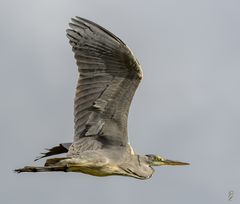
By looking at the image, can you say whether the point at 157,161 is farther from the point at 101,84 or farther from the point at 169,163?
the point at 101,84

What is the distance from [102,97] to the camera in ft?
39.3

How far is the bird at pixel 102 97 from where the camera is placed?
467 inches

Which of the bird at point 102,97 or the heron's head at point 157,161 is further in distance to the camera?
the heron's head at point 157,161

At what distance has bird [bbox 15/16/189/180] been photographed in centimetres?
1186

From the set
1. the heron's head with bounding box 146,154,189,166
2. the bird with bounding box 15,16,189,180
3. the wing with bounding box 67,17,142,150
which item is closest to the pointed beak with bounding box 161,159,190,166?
the heron's head with bounding box 146,154,189,166

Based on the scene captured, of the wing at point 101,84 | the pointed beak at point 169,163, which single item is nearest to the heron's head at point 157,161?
the pointed beak at point 169,163

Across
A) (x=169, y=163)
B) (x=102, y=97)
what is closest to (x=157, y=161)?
(x=169, y=163)

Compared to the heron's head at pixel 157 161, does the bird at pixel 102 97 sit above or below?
above

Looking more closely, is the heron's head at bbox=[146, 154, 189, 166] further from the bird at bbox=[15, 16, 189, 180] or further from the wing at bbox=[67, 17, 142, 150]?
the wing at bbox=[67, 17, 142, 150]

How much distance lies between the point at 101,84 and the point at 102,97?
189mm

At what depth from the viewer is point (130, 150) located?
12281 mm

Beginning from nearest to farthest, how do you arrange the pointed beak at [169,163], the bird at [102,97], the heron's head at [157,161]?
1. the bird at [102,97]
2. the heron's head at [157,161]
3. the pointed beak at [169,163]

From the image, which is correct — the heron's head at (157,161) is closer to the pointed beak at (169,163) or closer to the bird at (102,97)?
the pointed beak at (169,163)

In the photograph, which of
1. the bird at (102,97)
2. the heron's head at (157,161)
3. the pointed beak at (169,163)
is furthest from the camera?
the pointed beak at (169,163)
